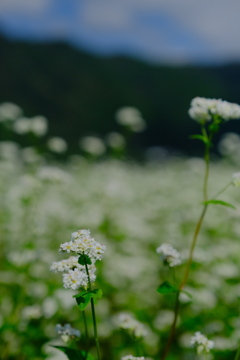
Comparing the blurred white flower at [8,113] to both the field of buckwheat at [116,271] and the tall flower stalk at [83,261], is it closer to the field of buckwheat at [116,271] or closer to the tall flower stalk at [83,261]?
the field of buckwheat at [116,271]

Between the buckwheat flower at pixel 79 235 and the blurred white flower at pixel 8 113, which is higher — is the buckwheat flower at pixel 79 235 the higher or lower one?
the lower one

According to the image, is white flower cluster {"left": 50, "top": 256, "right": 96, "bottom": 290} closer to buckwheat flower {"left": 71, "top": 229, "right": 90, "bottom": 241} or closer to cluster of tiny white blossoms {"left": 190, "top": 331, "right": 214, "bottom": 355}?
buckwheat flower {"left": 71, "top": 229, "right": 90, "bottom": 241}

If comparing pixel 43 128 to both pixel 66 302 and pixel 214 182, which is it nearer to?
pixel 66 302

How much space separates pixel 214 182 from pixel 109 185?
4.52 m

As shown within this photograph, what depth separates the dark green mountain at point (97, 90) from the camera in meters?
35.6

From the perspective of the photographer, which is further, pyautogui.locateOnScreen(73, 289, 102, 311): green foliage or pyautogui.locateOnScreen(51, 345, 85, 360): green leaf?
pyautogui.locateOnScreen(51, 345, 85, 360): green leaf

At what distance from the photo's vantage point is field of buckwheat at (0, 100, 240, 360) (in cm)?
371

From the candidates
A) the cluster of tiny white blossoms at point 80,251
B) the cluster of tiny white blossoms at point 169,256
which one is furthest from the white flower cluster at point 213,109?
the cluster of tiny white blossoms at point 80,251

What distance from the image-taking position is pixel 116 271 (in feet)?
19.6

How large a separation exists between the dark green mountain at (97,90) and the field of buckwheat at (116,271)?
23.2 m

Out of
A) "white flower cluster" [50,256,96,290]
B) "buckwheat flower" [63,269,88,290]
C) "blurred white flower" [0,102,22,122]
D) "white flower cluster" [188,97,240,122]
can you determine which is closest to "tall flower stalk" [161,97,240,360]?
"white flower cluster" [188,97,240,122]

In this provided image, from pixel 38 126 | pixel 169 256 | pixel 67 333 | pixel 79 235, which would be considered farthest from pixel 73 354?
pixel 38 126

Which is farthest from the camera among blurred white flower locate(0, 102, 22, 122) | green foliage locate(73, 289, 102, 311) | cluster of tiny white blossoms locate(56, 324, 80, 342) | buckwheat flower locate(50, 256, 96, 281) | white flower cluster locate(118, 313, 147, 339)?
blurred white flower locate(0, 102, 22, 122)

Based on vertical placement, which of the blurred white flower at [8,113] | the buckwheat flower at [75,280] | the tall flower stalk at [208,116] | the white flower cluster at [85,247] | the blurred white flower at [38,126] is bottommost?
the buckwheat flower at [75,280]
